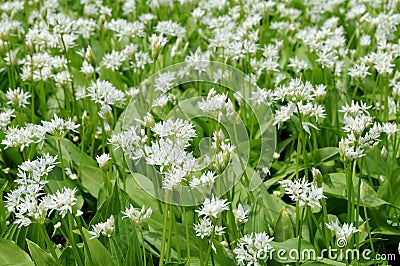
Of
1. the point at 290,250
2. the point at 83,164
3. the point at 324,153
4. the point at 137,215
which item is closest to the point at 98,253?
the point at 137,215

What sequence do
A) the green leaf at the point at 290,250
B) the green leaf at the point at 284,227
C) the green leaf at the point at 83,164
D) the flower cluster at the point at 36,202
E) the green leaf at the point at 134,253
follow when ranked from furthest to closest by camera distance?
the green leaf at the point at 83,164
the green leaf at the point at 284,227
the green leaf at the point at 290,250
the green leaf at the point at 134,253
the flower cluster at the point at 36,202

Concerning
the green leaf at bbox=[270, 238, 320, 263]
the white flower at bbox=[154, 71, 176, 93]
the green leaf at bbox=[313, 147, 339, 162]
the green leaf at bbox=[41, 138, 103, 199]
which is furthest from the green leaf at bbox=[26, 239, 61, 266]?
the green leaf at bbox=[313, 147, 339, 162]

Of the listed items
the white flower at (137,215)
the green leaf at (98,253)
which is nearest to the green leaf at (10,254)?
the green leaf at (98,253)

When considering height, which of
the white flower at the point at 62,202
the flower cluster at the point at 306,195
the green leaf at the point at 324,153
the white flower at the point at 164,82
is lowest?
the green leaf at the point at 324,153

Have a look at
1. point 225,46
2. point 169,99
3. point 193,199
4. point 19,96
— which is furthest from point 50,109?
point 193,199

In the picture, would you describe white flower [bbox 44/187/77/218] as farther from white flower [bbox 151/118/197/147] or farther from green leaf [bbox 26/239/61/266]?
white flower [bbox 151/118/197/147]

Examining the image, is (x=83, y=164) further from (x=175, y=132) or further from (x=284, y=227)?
(x=284, y=227)

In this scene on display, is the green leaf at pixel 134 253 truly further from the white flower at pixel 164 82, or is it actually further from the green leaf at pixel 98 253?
the white flower at pixel 164 82
